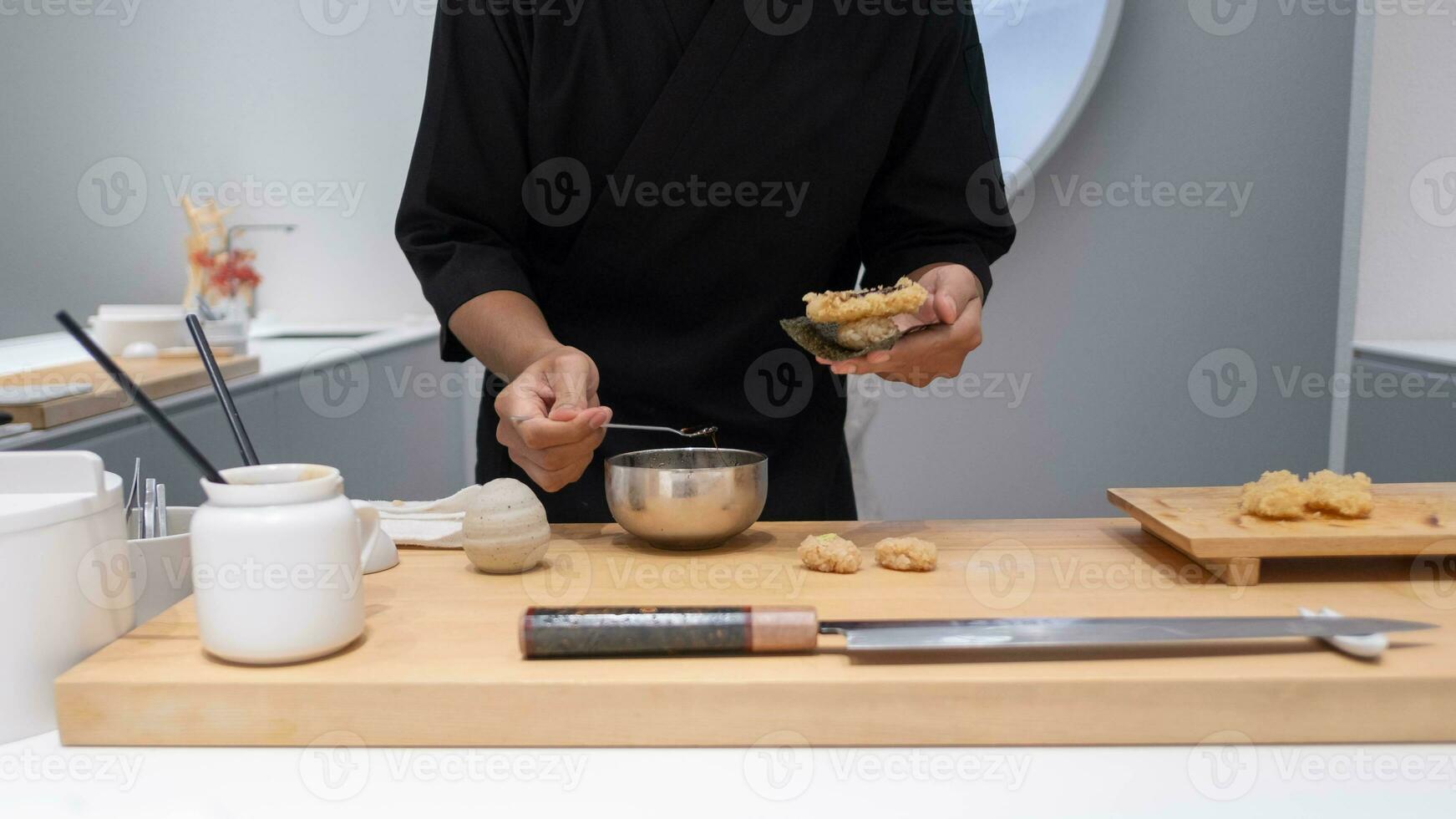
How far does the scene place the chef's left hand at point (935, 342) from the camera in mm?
1199

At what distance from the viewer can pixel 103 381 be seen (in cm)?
163

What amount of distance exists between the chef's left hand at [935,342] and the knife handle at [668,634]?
0.43 meters

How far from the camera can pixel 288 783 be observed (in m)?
0.71

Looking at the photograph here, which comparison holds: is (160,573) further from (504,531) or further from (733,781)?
(733,781)

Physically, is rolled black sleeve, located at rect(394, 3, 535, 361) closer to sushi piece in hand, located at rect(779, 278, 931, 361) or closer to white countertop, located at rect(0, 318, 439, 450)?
sushi piece in hand, located at rect(779, 278, 931, 361)

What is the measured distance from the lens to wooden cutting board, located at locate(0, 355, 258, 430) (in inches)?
55.0

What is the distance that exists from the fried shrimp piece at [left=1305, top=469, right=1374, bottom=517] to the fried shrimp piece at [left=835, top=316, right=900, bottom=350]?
44cm

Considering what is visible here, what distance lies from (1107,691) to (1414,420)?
69.7 inches

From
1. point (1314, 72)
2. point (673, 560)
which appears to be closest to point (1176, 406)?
point (1314, 72)

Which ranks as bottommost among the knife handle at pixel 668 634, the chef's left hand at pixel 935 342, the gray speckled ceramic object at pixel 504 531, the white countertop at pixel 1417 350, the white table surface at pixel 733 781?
the white table surface at pixel 733 781

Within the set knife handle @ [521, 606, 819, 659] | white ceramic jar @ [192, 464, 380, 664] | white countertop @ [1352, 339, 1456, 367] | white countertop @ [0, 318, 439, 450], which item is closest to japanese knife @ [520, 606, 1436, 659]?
knife handle @ [521, 606, 819, 659]

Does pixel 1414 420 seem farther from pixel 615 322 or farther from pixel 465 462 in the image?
pixel 465 462

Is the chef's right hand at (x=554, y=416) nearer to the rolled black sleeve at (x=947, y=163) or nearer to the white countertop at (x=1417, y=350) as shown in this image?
the rolled black sleeve at (x=947, y=163)

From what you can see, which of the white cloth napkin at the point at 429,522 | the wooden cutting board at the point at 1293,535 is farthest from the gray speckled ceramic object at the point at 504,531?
the wooden cutting board at the point at 1293,535
